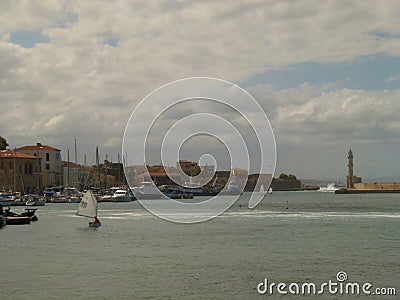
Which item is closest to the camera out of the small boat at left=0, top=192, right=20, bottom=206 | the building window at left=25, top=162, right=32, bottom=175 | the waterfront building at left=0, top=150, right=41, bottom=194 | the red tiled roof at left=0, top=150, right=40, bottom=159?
the small boat at left=0, top=192, right=20, bottom=206

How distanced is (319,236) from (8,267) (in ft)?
90.8

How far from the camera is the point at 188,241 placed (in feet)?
178

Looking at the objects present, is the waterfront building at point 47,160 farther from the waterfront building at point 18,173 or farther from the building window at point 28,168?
the building window at point 28,168

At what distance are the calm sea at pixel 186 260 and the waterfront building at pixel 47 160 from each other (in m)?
103

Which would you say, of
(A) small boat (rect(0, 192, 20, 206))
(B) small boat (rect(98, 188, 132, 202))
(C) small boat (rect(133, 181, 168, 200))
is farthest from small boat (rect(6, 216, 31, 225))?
(C) small boat (rect(133, 181, 168, 200))

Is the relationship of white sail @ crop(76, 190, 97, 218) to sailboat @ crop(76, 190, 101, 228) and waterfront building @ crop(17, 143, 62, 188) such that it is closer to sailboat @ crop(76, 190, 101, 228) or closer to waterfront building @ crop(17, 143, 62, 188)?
sailboat @ crop(76, 190, 101, 228)

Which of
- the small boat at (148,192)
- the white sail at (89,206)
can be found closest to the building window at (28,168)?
the small boat at (148,192)

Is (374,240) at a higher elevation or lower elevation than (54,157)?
lower

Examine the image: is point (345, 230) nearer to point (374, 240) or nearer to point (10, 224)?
point (374, 240)

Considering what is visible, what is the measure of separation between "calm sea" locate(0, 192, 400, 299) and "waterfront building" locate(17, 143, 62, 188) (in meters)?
103

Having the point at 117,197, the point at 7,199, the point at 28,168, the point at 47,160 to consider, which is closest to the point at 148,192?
the point at 47,160

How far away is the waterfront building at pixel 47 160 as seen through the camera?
169m

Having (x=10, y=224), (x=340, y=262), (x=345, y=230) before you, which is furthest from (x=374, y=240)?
(x=10, y=224)

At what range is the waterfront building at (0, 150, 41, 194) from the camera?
151m
